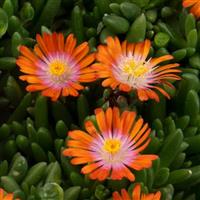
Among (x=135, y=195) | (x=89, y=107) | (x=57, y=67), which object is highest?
(x=57, y=67)

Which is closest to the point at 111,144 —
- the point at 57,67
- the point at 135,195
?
the point at 135,195

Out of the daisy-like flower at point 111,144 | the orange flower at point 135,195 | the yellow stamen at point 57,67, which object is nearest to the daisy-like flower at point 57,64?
the yellow stamen at point 57,67

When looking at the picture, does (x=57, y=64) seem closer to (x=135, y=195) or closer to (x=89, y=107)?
(x=89, y=107)

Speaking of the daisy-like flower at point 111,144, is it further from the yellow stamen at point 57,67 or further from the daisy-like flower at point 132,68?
the yellow stamen at point 57,67

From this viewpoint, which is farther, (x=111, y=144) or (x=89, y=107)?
(x=89, y=107)

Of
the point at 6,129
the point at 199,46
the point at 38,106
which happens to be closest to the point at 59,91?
the point at 38,106

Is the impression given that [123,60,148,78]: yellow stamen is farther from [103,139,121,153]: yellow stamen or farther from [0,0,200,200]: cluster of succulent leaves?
[103,139,121,153]: yellow stamen

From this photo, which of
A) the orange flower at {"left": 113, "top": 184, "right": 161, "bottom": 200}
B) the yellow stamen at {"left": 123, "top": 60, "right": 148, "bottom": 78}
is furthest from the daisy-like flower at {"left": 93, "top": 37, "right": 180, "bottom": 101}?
the orange flower at {"left": 113, "top": 184, "right": 161, "bottom": 200}

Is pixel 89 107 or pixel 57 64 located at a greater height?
pixel 57 64

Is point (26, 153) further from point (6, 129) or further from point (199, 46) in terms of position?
point (199, 46)
